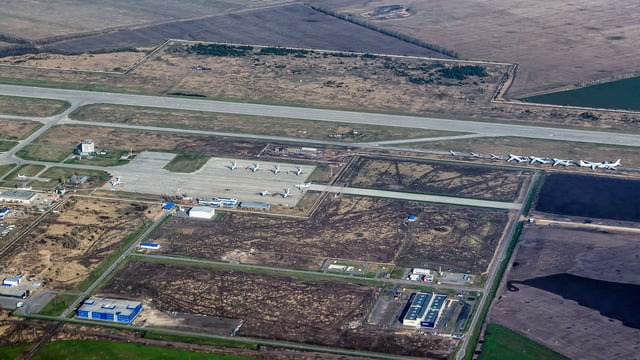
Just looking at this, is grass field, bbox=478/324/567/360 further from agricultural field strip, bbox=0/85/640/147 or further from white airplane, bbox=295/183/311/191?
agricultural field strip, bbox=0/85/640/147

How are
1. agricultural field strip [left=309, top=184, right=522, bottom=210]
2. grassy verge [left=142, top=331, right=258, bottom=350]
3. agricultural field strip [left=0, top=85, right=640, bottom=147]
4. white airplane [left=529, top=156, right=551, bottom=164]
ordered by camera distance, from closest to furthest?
grassy verge [left=142, top=331, right=258, bottom=350] < agricultural field strip [left=309, top=184, right=522, bottom=210] < white airplane [left=529, top=156, right=551, bottom=164] < agricultural field strip [left=0, top=85, right=640, bottom=147]

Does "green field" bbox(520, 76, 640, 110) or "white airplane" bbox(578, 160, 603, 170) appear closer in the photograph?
"white airplane" bbox(578, 160, 603, 170)

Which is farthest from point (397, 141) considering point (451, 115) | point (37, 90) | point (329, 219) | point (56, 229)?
point (37, 90)

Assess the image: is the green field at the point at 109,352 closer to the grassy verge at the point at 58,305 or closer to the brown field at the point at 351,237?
the grassy verge at the point at 58,305

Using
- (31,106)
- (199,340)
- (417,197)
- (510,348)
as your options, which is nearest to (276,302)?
(199,340)

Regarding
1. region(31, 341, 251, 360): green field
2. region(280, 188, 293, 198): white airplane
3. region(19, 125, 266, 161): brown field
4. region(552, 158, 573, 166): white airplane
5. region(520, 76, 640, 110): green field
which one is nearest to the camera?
region(31, 341, 251, 360): green field

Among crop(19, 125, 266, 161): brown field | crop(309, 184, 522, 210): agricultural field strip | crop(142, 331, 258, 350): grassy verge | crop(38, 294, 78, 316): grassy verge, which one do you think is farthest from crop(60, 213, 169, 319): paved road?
crop(19, 125, 266, 161): brown field

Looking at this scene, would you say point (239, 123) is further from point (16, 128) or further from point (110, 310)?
point (110, 310)

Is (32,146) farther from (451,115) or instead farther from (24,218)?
(451,115)
